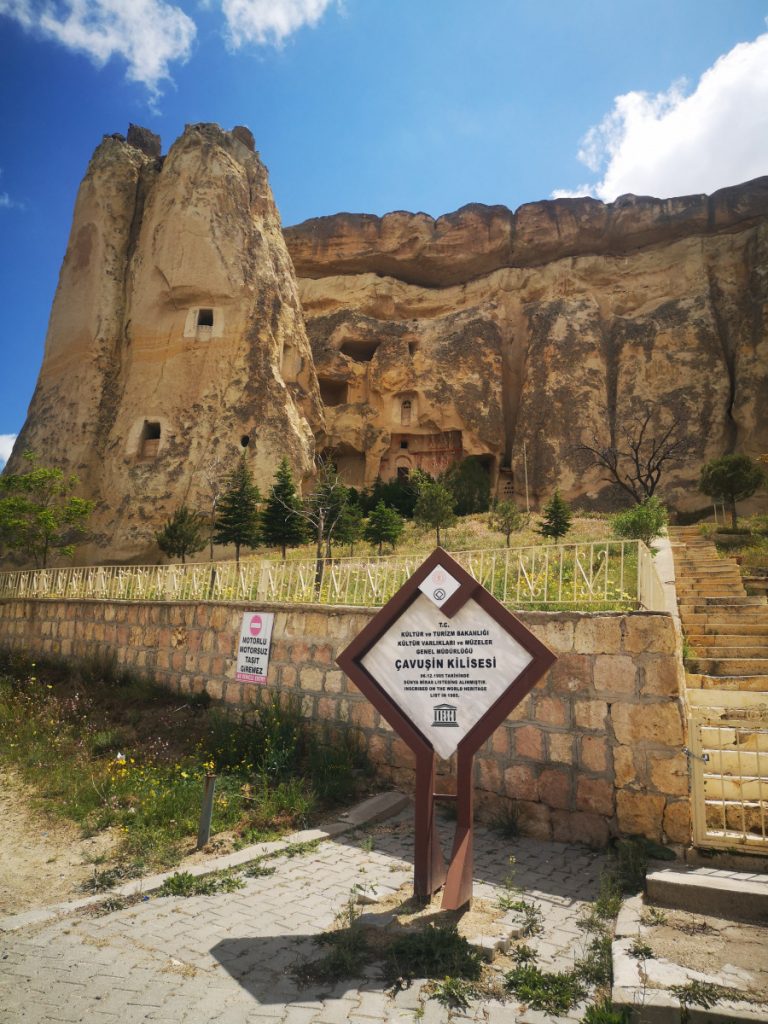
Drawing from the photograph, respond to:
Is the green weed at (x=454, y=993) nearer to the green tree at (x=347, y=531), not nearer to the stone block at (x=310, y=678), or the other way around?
the stone block at (x=310, y=678)

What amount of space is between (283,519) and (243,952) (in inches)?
789

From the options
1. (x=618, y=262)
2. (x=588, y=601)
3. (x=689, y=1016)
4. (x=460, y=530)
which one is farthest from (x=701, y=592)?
(x=618, y=262)

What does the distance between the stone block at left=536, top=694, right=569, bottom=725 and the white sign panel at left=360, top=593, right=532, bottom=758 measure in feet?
5.86

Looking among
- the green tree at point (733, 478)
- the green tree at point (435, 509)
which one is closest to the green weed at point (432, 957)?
the green tree at point (435, 509)

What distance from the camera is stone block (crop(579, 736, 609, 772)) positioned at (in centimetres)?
528

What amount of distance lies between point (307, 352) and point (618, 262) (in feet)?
65.0

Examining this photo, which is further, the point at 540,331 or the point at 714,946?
the point at 540,331

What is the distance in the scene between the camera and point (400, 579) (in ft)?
24.0

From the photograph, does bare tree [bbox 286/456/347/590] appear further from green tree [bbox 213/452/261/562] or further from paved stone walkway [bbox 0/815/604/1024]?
paved stone walkway [bbox 0/815/604/1024]

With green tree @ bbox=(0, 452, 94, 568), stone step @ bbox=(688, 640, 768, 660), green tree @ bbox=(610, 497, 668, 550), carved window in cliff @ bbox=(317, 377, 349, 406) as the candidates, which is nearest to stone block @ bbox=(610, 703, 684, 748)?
stone step @ bbox=(688, 640, 768, 660)

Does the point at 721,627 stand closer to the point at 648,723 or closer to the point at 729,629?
the point at 729,629

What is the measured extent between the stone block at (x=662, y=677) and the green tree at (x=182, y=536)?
2027 centimetres

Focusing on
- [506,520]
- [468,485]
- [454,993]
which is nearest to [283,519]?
[506,520]

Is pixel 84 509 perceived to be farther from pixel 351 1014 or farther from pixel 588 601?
pixel 351 1014
